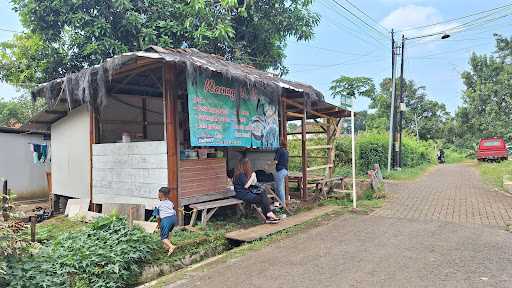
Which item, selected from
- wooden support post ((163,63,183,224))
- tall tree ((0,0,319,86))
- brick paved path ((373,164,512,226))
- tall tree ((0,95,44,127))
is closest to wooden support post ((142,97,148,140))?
tall tree ((0,0,319,86))

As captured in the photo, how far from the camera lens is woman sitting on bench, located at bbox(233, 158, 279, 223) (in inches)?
292

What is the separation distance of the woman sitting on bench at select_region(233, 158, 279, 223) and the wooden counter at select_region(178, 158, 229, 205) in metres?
0.44

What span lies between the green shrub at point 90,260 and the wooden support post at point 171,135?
4.07ft

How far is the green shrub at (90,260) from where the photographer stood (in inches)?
161

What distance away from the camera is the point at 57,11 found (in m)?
11.9

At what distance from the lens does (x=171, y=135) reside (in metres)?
6.59

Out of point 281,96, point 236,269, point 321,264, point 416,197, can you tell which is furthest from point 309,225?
point 416,197

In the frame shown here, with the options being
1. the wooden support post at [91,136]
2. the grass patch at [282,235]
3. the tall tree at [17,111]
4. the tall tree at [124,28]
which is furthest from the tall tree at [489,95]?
the tall tree at [17,111]

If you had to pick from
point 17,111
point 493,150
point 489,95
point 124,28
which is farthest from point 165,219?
point 489,95

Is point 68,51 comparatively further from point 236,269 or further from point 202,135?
point 236,269

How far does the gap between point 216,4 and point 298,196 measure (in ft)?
25.3

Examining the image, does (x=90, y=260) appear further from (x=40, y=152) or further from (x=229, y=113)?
(x=40, y=152)

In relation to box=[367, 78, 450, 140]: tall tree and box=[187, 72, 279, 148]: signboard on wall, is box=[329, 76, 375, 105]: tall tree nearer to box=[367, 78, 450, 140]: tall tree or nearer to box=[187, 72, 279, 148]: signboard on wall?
box=[367, 78, 450, 140]: tall tree

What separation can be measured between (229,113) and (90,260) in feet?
13.3
